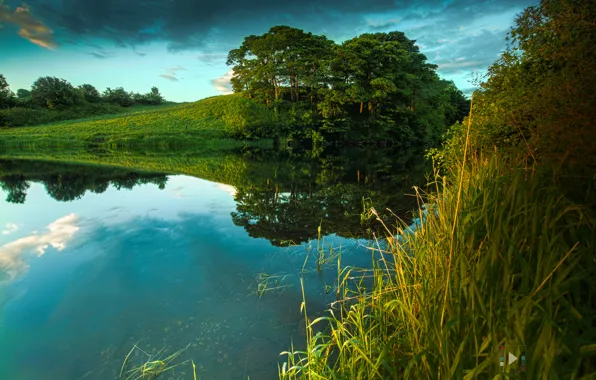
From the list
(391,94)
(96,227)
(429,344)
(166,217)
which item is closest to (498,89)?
(429,344)

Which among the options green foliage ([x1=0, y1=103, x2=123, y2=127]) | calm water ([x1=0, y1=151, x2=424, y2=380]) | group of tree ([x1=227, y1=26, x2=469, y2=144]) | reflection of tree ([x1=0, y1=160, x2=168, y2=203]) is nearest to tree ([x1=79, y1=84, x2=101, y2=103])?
green foliage ([x1=0, y1=103, x2=123, y2=127])

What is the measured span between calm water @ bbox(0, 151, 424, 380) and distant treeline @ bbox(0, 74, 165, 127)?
47399 mm

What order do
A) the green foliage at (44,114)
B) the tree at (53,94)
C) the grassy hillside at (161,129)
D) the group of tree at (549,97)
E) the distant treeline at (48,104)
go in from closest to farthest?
the group of tree at (549,97)
the grassy hillside at (161,129)
the green foliage at (44,114)
the distant treeline at (48,104)
the tree at (53,94)

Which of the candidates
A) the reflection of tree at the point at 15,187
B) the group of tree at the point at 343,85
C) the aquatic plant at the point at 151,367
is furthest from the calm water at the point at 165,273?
the group of tree at the point at 343,85

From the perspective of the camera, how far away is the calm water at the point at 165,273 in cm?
383

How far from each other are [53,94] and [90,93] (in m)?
10.5

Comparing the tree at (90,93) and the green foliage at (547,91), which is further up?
the tree at (90,93)

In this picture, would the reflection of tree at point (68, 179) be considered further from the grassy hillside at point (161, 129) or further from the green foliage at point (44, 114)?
the green foliage at point (44, 114)

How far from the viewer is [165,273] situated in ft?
19.8

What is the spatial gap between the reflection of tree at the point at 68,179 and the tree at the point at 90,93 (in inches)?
2068

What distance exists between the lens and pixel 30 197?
1275 centimetres

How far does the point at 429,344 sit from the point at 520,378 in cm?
63

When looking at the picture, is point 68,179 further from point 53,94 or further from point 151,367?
point 53,94

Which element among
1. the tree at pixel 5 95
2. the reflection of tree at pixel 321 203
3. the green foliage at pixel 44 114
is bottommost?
the reflection of tree at pixel 321 203
